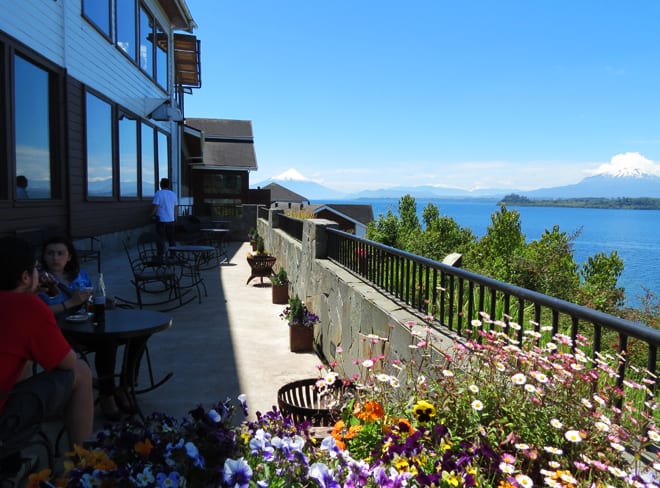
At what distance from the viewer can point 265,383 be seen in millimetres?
4781

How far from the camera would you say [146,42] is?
45.8 ft

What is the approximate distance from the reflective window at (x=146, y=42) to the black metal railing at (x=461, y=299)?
9.70 meters

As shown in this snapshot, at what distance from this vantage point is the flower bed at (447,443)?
67.2 inches

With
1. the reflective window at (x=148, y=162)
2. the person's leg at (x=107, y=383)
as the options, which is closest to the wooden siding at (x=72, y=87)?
the reflective window at (x=148, y=162)

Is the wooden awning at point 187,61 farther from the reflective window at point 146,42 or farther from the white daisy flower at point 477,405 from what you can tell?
the white daisy flower at point 477,405

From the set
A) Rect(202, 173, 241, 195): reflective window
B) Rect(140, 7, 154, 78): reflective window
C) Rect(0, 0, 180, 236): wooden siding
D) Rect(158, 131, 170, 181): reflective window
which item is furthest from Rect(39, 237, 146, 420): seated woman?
Rect(202, 173, 241, 195): reflective window

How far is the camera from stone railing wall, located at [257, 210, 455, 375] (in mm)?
3553

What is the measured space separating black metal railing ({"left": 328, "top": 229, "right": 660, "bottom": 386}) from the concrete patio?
1.22 metres

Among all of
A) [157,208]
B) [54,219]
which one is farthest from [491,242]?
[54,219]

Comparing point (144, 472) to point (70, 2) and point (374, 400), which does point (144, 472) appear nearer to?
point (374, 400)

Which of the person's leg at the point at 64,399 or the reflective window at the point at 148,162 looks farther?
the reflective window at the point at 148,162

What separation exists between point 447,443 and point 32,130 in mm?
8075

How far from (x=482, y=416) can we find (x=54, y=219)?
8.22 metres

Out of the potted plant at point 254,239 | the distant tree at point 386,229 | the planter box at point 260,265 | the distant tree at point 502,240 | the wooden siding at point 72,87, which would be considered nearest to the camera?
the wooden siding at point 72,87
